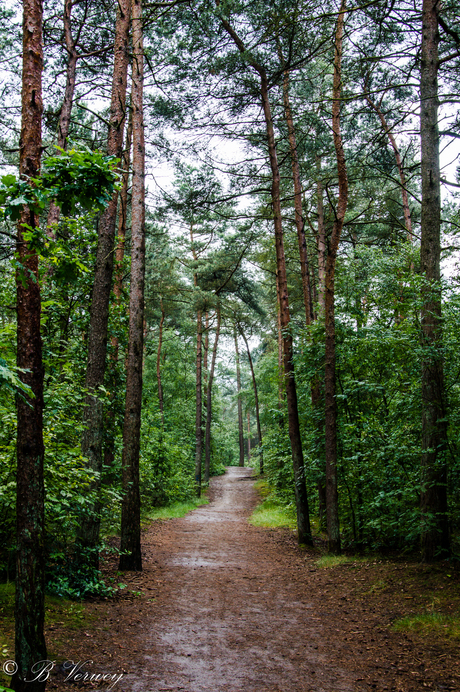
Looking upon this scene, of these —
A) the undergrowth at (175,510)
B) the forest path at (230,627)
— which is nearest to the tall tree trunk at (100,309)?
the forest path at (230,627)

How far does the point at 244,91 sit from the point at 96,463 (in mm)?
8836

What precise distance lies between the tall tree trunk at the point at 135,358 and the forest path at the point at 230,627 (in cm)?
80

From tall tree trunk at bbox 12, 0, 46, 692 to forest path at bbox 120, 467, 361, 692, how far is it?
914 mm

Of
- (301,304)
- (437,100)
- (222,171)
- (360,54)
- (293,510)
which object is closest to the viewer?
(437,100)

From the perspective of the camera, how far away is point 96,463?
6168 mm

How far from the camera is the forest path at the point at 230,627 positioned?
12.1 feet

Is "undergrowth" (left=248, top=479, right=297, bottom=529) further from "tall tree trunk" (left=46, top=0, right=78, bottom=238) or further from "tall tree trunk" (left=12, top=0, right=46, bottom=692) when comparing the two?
"tall tree trunk" (left=46, top=0, right=78, bottom=238)

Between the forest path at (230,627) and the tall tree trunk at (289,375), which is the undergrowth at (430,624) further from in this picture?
the tall tree trunk at (289,375)

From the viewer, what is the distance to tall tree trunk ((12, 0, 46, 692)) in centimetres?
314

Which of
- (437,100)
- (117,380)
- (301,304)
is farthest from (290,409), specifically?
(301,304)

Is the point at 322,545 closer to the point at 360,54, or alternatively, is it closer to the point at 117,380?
the point at 117,380

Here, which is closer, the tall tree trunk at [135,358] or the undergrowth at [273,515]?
the tall tree trunk at [135,358]

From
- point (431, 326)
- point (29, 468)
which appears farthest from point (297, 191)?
point (29, 468)

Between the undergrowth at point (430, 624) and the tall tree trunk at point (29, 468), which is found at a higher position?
the tall tree trunk at point (29, 468)
